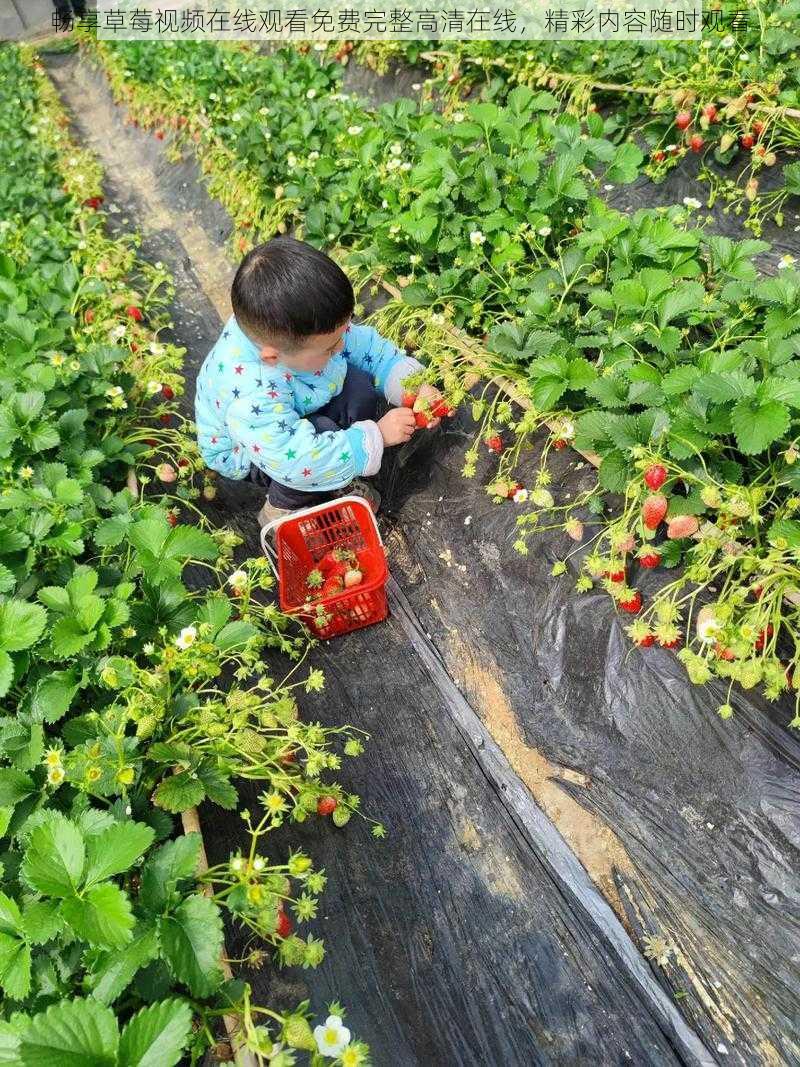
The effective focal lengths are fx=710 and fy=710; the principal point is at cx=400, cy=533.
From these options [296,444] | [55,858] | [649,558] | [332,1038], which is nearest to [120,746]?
[55,858]

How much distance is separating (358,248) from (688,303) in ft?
5.22

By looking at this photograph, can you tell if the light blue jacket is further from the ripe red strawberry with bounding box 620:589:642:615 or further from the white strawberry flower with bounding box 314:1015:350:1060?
the white strawberry flower with bounding box 314:1015:350:1060

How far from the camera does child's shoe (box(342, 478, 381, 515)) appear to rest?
2.53 m

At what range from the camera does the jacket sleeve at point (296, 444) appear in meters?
2.12

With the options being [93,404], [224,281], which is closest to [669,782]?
[93,404]

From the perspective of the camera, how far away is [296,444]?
2.15 metres

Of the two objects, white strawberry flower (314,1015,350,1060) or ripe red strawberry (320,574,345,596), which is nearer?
white strawberry flower (314,1015,350,1060)

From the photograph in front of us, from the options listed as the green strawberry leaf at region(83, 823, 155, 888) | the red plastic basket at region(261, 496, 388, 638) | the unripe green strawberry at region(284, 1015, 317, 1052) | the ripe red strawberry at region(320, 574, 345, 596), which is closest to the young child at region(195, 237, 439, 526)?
the red plastic basket at region(261, 496, 388, 638)

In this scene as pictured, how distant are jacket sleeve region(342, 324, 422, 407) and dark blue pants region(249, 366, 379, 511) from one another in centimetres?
4

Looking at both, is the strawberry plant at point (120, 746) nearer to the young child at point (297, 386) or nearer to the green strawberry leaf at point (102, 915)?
the green strawberry leaf at point (102, 915)

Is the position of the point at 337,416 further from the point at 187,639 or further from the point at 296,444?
the point at 187,639

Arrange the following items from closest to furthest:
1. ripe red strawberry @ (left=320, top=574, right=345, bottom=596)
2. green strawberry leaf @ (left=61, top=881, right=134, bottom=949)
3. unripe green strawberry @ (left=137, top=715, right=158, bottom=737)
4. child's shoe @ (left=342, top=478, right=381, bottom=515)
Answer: green strawberry leaf @ (left=61, top=881, right=134, bottom=949)
unripe green strawberry @ (left=137, top=715, right=158, bottom=737)
ripe red strawberry @ (left=320, top=574, right=345, bottom=596)
child's shoe @ (left=342, top=478, right=381, bottom=515)

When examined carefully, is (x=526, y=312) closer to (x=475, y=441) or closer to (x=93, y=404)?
(x=475, y=441)

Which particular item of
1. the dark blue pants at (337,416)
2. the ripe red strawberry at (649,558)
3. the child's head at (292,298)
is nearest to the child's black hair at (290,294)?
the child's head at (292,298)
